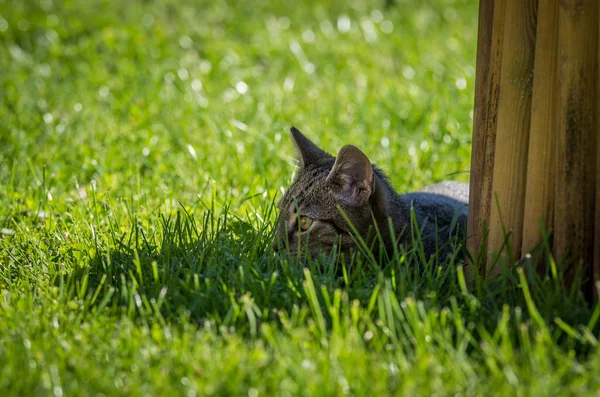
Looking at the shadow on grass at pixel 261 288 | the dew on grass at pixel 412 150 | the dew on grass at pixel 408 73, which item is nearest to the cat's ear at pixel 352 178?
the shadow on grass at pixel 261 288

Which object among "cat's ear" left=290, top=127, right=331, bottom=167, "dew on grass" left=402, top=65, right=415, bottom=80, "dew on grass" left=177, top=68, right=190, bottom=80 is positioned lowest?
"cat's ear" left=290, top=127, right=331, bottom=167

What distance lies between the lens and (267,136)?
5.97 m

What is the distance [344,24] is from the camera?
28.6 feet

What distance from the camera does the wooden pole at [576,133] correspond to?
298 cm

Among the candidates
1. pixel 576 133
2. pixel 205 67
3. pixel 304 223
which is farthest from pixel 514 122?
pixel 205 67

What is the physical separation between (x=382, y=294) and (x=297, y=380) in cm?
69

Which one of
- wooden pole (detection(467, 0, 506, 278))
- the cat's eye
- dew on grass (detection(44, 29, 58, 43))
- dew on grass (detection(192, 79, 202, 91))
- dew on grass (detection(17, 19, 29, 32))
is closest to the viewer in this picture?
wooden pole (detection(467, 0, 506, 278))

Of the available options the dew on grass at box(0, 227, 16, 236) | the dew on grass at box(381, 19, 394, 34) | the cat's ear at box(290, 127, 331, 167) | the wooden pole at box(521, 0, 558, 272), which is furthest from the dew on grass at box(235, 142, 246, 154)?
the dew on grass at box(381, 19, 394, 34)

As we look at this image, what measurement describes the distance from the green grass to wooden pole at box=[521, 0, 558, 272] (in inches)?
9.8

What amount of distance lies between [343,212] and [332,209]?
264 millimetres

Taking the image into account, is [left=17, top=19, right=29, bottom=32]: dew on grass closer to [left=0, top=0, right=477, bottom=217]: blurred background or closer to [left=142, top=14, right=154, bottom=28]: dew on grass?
[left=0, top=0, right=477, bottom=217]: blurred background

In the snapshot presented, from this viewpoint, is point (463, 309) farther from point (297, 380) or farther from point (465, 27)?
point (465, 27)

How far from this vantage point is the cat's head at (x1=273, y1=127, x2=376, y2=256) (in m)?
3.68

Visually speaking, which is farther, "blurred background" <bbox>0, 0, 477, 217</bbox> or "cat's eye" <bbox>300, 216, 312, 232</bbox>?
"blurred background" <bbox>0, 0, 477, 217</bbox>
